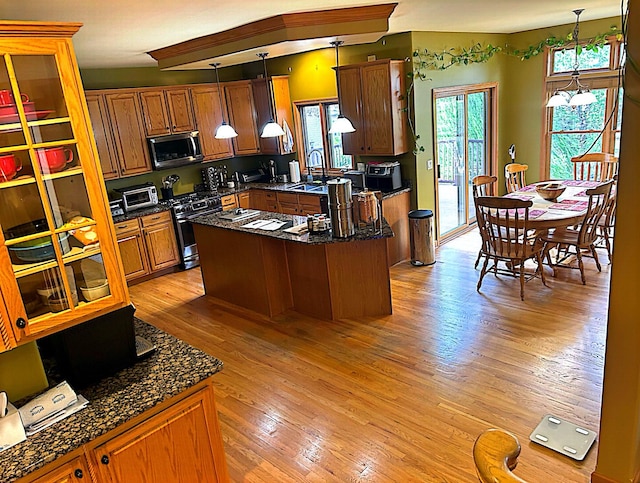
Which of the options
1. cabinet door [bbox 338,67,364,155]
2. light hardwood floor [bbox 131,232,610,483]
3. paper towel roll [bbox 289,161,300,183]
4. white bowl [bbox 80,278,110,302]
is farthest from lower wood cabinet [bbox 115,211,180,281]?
white bowl [bbox 80,278,110,302]

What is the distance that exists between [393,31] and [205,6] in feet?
9.22

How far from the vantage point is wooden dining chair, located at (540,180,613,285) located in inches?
174

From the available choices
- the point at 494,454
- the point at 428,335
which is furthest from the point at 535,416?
the point at 494,454

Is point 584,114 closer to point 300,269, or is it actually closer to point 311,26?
point 311,26

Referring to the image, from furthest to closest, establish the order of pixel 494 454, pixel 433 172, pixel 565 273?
pixel 433 172, pixel 565 273, pixel 494 454

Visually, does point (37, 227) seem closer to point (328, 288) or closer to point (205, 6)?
point (205, 6)

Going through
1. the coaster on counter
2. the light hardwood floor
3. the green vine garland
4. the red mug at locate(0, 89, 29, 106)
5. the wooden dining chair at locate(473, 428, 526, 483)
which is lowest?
the coaster on counter

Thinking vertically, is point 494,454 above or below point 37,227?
below

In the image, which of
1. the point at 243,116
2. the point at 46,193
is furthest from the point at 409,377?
the point at 243,116

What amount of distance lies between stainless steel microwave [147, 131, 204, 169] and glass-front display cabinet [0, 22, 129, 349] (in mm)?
4368

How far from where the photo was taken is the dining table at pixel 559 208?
439 cm

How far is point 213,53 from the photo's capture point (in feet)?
14.6

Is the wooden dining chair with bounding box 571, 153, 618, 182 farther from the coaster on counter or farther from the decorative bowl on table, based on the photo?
the coaster on counter

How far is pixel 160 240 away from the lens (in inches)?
237
